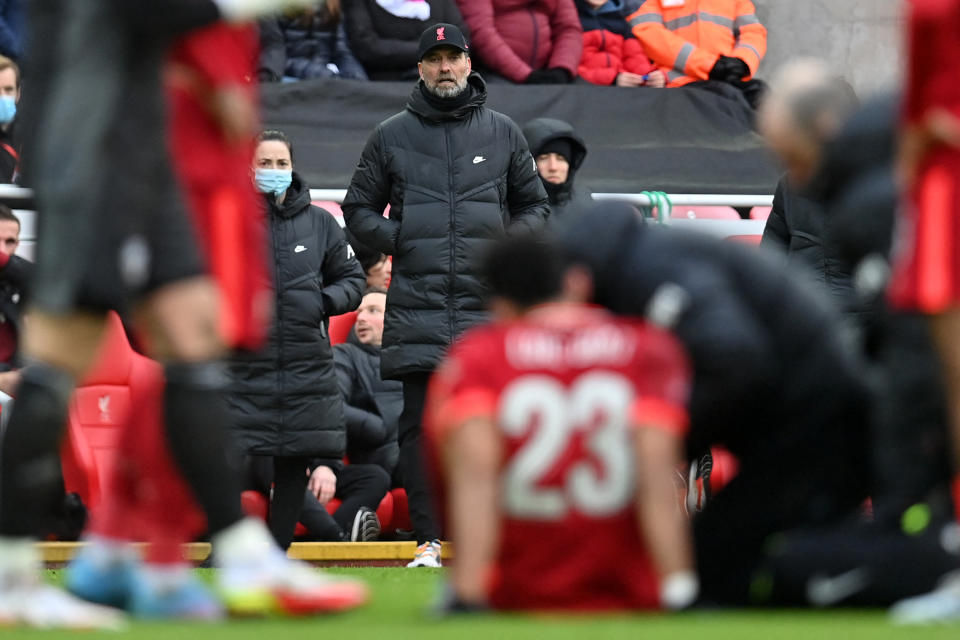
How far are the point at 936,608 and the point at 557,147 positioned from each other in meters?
5.72

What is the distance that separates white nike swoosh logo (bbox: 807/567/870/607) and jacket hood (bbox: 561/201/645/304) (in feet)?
2.93

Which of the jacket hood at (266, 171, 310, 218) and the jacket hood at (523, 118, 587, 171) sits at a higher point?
the jacket hood at (523, 118, 587, 171)

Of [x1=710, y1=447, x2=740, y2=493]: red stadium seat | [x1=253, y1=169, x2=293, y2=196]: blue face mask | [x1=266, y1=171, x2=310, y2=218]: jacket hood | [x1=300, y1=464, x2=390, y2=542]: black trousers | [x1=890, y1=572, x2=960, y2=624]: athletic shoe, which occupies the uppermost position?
[x1=253, y1=169, x2=293, y2=196]: blue face mask

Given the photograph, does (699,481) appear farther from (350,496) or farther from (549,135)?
(549,135)

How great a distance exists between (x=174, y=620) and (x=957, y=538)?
6.20 ft

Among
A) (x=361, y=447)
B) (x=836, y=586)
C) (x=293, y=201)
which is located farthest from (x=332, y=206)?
(x=836, y=586)

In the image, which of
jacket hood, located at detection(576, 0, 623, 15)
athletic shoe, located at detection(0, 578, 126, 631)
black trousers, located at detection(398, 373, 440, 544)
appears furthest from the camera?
jacket hood, located at detection(576, 0, 623, 15)

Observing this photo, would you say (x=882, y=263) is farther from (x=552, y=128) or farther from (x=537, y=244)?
(x=552, y=128)

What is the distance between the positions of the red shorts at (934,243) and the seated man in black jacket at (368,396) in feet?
19.7

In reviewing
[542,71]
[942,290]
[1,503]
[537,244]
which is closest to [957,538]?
[942,290]

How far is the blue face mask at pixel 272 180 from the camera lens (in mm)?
8812

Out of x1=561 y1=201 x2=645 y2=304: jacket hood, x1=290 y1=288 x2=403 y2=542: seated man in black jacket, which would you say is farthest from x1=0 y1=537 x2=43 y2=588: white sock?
x1=290 y1=288 x2=403 y2=542: seated man in black jacket

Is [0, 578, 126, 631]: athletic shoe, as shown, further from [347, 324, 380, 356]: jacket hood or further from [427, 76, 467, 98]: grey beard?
[347, 324, 380, 356]: jacket hood

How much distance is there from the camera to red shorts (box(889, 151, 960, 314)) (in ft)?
14.5
